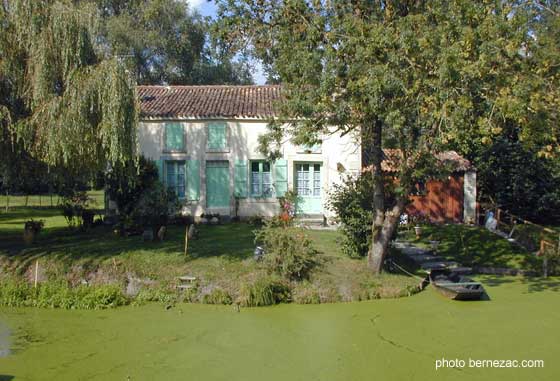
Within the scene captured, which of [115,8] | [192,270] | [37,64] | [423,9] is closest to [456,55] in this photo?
[423,9]

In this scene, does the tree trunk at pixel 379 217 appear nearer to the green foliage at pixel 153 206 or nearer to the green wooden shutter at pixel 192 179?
the green foliage at pixel 153 206

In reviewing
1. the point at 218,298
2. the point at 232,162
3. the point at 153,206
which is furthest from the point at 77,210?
the point at 218,298

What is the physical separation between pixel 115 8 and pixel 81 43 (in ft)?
71.7

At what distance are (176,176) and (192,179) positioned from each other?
2.42ft

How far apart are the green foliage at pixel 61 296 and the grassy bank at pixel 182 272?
0.37ft

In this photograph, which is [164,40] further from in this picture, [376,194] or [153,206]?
[376,194]

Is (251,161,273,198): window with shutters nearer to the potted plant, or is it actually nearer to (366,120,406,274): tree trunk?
(366,120,406,274): tree trunk

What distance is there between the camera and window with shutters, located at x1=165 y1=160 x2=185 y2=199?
21109 mm

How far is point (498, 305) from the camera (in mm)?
12398

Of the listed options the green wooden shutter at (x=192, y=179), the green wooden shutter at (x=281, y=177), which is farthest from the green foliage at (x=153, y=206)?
the green wooden shutter at (x=281, y=177)

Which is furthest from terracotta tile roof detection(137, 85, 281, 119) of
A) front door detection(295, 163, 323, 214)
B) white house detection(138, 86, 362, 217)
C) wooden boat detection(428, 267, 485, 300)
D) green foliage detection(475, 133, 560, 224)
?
green foliage detection(475, 133, 560, 224)

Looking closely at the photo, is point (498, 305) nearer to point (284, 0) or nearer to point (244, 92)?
point (284, 0)

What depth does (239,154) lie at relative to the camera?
68.1 feet

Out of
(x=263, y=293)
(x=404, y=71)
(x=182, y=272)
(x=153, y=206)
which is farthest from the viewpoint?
(x=153, y=206)
